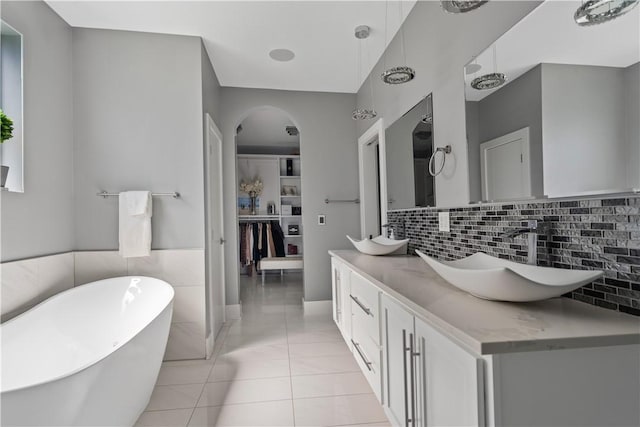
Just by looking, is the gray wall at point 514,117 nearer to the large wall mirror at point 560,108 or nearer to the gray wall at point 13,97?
the large wall mirror at point 560,108

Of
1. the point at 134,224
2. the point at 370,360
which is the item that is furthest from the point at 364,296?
the point at 134,224

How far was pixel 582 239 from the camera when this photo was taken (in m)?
1.11

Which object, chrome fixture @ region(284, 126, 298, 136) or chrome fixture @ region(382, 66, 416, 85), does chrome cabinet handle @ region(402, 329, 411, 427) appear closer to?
chrome fixture @ region(382, 66, 416, 85)

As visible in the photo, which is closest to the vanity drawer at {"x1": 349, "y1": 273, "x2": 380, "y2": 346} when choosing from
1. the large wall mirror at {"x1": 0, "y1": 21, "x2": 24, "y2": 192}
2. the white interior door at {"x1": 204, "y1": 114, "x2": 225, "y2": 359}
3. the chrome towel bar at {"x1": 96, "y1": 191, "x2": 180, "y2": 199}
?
the white interior door at {"x1": 204, "y1": 114, "x2": 225, "y2": 359}

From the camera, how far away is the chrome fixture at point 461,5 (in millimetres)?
1113

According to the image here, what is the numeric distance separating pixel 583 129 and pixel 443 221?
1.07 metres

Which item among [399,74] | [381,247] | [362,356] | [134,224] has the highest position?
[399,74]

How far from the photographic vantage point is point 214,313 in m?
3.12

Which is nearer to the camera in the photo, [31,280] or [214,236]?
[31,280]

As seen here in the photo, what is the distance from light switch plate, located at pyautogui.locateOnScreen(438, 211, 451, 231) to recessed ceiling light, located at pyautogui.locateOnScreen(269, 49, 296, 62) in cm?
212

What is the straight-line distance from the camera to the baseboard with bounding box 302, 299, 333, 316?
12.8ft

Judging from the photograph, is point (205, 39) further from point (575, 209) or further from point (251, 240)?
point (251, 240)

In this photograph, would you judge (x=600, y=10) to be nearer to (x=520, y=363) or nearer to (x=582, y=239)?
(x=582, y=239)

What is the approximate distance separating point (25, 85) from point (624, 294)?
3.28 m
